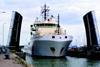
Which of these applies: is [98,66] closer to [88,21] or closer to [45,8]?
[88,21]

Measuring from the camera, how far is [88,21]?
62.4 m

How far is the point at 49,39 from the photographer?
66.2m

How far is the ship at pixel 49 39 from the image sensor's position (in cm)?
6608

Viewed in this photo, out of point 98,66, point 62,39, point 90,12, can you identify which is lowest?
point 98,66

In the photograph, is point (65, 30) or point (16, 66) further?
point (65, 30)

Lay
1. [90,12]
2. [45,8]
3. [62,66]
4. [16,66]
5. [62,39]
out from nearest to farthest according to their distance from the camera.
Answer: [16,66] → [62,66] → [90,12] → [62,39] → [45,8]

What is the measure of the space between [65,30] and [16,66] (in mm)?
44064

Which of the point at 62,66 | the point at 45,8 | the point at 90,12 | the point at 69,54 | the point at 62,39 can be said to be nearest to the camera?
the point at 62,66

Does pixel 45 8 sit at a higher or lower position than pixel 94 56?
higher

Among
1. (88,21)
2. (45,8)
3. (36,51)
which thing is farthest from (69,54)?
(88,21)

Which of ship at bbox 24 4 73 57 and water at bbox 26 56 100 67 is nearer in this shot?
water at bbox 26 56 100 67

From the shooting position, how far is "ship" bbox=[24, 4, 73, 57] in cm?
6608

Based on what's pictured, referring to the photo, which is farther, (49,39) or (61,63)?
(49,39)

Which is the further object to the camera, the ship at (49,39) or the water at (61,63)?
the ship at (49,39)
